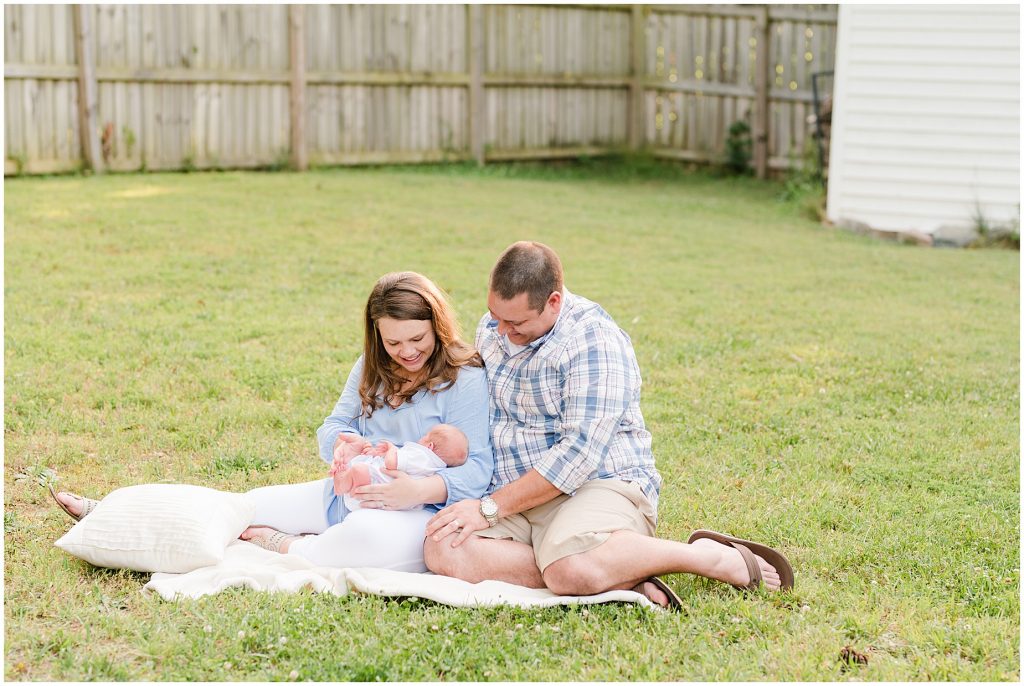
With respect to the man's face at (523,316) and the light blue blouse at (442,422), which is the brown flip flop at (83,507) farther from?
the man's face at (523,316)

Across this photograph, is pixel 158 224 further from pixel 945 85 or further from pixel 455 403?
pixel 945 85

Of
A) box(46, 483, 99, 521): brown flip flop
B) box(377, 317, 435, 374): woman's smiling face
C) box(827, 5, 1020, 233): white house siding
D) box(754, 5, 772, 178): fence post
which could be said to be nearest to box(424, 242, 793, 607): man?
box(377, 317, 435, 374): woman's smiling face

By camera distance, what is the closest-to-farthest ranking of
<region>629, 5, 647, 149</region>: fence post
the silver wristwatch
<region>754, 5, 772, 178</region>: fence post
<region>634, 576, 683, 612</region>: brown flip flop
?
<region>634, 576, 683, 612</region>: brown flip flop
the silver wristwatch
<region>754, 5, 772, 178</region>: fence post
<region>629, 5, 647, 149</region>: fence post

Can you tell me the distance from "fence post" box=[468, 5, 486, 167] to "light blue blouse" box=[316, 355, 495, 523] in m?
11.1

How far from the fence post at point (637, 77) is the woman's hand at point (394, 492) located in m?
13.1

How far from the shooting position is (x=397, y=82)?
14.0 meters

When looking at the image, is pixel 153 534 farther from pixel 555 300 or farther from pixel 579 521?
pixel 555 300

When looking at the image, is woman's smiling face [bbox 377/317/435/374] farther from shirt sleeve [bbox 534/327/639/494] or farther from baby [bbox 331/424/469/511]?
shirt sleeve [bbox 534/327/639/494]

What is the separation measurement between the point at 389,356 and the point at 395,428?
0.81 ft

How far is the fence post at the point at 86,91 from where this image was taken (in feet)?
37.2

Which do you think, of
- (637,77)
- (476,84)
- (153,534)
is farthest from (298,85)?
(153,534)

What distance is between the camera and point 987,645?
3.23 m

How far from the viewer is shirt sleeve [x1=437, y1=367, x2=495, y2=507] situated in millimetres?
3760

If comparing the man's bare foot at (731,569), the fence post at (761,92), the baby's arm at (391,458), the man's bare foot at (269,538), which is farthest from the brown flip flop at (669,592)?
the fence post at (761,92)
